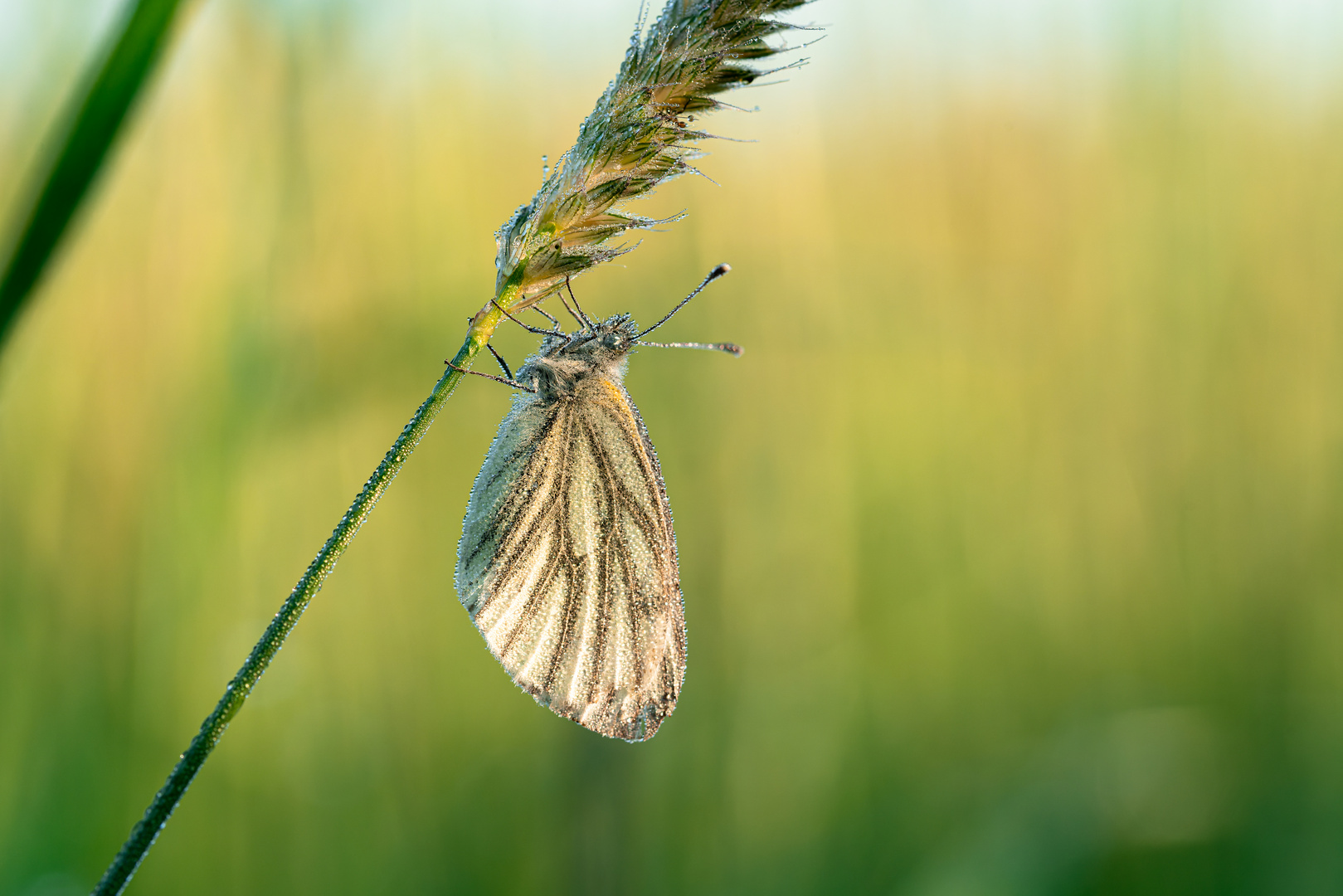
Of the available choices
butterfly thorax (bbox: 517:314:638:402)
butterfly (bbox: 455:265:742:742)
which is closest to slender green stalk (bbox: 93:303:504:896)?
butterfly (bbox: 455:265:742:742)

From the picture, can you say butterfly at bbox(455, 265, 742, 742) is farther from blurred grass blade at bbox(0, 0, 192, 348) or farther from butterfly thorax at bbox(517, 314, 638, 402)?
blurred grass blade at bbox(0, 0, 192, 348)

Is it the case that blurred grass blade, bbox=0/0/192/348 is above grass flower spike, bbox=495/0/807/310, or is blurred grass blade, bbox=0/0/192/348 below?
below

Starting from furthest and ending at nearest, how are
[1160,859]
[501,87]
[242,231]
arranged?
[501,87] < [1160,859] < [242,231]

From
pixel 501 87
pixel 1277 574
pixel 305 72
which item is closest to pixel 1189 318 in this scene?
pixel 1277 574

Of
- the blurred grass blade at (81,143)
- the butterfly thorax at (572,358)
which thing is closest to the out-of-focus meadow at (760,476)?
the blurred grass blade at (81,143)

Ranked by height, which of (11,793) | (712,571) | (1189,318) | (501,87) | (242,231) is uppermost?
(1189,318)

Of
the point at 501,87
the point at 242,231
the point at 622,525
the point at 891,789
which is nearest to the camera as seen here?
the point at 622,525

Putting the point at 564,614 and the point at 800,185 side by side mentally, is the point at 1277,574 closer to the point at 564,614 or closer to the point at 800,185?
the point at 800,185

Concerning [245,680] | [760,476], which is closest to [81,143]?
[245,680]
